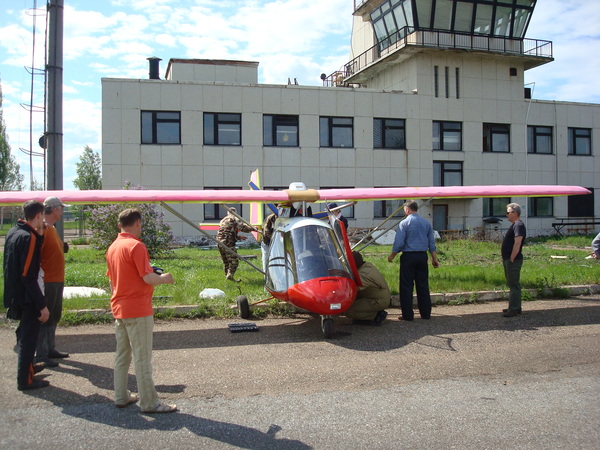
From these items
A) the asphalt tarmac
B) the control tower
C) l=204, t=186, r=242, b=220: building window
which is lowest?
the asphalt tarmac

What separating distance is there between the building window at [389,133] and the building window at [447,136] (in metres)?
2.03

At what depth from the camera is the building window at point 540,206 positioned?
30.4 meters

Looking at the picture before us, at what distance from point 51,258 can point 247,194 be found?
12.1 feet

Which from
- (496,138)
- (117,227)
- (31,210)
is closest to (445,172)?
(496,138)

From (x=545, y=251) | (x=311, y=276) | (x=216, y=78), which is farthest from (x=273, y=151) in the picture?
(x=311, y=276)

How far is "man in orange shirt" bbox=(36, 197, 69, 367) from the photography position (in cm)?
614

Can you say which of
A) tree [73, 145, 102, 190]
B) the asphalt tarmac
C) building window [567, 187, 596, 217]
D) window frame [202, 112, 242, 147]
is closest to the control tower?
building window [567, 187, 596, 217]

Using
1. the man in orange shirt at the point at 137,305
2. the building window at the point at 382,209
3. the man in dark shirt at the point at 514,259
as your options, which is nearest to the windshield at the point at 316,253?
the man in dark shirt at the point at 514,259

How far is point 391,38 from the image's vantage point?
94.7ft

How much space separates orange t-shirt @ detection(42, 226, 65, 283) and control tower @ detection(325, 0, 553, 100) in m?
24.0

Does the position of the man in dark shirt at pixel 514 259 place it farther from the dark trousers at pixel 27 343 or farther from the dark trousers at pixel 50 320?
the dark trousers at pixel 27 343

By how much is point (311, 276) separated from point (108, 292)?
507 centimetres

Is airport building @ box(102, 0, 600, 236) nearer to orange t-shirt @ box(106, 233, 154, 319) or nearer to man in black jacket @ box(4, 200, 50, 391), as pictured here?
man in black jacket @ box(4, 200, 50, 391)

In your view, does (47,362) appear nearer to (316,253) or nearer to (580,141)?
(316,253)
